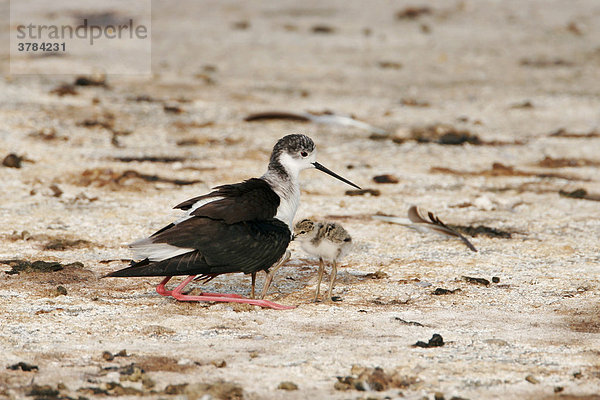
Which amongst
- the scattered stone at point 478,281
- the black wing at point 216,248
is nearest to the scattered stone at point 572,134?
the scattered stone at point 478,281

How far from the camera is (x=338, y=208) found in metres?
8.57

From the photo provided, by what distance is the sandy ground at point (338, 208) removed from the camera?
471 centimetres

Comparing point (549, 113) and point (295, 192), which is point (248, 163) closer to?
point (295, 192)

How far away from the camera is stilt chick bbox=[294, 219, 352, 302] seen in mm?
6102

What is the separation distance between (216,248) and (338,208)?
314 cm

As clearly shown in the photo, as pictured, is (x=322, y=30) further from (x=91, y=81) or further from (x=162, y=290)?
(x=162, y=290)

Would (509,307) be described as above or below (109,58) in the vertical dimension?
below

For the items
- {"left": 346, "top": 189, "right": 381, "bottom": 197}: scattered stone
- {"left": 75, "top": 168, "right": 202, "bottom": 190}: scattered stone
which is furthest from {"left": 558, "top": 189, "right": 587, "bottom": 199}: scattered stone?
{"left": 75, "top": 168, "right": 202, "bottom": 190}: scattered stone

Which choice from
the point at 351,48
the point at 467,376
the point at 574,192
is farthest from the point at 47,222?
the point at 351,48

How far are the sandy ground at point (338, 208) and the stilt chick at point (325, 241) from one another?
249 mm

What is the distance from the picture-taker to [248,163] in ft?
33.1

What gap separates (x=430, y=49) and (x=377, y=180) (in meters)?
8.11

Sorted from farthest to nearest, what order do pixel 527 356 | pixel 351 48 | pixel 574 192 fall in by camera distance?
1. pixel 351 48
2. pixel 574 192
3. pixel 527 356

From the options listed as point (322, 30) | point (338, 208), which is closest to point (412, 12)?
point (322, 30)
